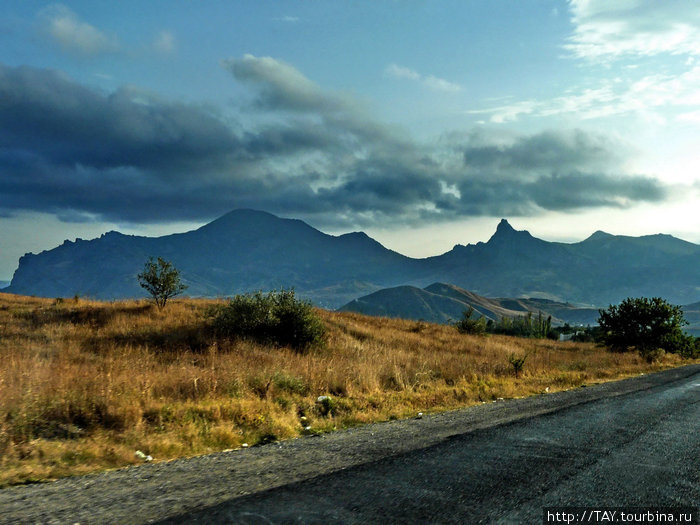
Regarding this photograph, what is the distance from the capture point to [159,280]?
24.8 meters

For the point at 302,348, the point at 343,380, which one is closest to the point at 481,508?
the point at 343,380

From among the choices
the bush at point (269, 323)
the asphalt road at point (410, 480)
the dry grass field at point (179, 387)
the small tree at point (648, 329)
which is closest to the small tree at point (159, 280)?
the dry grass field at point (179, 387)

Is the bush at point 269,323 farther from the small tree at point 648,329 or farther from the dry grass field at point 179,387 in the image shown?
the small tree at point 648,329

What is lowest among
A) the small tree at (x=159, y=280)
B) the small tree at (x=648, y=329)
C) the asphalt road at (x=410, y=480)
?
the small tree at (x=648, y=329)

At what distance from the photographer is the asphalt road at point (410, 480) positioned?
4094 millimetres

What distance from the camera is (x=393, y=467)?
544cm

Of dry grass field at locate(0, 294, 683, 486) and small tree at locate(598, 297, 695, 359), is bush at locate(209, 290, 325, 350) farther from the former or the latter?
small tree at locate(598, 297, 695, 359)

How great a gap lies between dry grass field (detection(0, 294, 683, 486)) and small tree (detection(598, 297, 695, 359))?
49.5ft

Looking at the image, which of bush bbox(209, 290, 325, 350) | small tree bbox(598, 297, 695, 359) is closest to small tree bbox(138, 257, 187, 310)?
bush bbox(209, 290, 325, 350)

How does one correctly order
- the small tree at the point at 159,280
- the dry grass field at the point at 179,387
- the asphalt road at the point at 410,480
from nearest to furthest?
the asphalt road at the point at 410,480
the dry grass field at the point at 179,387
the small tree at the point at 159,280

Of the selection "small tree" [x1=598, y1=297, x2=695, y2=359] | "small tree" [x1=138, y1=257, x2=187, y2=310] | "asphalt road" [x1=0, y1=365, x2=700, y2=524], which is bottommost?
"small tree" [x1=598, y1=297, x2=695, y2=359]

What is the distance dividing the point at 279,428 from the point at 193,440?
1504 millimetres

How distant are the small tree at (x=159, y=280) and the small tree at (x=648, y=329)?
102 ft

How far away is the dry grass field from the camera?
272 inches
